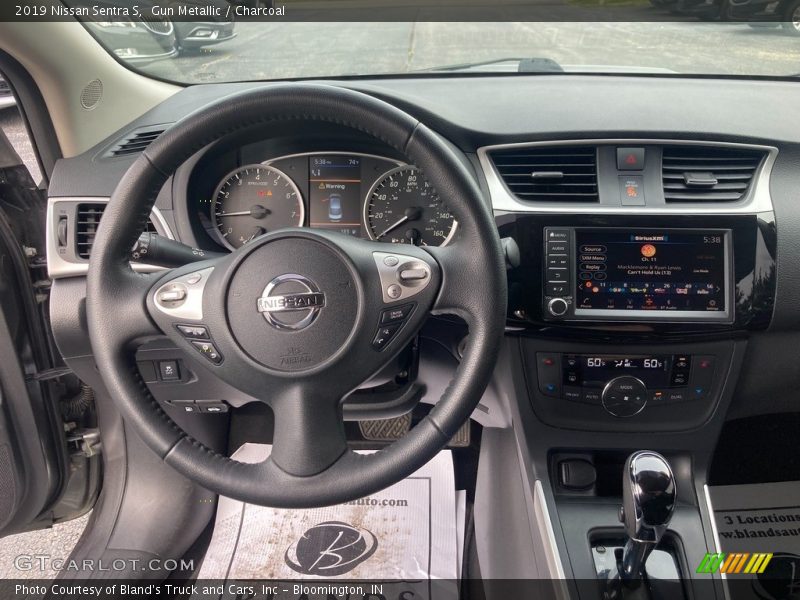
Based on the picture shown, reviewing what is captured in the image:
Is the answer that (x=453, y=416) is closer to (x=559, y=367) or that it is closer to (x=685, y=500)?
(x=559, y=367)

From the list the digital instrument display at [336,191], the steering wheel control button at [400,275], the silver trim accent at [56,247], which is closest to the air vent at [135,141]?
the silver trim accent at [56,247]

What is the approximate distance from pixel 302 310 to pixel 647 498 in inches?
26.1

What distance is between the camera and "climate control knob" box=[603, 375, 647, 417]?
A: 1418mm

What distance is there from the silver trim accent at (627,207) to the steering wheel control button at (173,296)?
65cm

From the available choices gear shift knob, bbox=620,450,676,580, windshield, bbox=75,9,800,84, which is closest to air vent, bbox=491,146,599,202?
windshield, bbox=75,9,800,84

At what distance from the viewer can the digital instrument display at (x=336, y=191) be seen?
4.67 ft

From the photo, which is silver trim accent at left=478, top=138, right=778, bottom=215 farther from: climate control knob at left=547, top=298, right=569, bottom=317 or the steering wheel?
the steering wheel

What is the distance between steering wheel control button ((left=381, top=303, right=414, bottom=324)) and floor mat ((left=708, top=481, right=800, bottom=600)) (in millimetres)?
1082

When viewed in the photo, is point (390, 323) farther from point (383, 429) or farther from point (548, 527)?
point (383, 429)

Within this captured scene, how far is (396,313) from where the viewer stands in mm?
1044

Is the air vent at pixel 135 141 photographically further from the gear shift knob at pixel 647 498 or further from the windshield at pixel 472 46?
the gear shift knob at pixel 647 498

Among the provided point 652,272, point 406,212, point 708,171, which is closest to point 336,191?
point 406,212

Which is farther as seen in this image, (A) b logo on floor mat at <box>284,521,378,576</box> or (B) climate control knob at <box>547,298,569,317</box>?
(A) b logo on floor mat at <box>284,521,378,576</box>

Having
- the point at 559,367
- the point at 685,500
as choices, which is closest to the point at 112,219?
the point at 559,367
